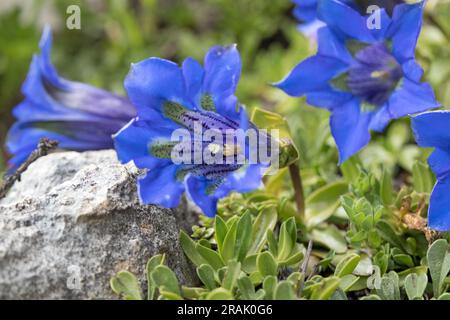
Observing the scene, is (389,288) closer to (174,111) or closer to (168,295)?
(168,295)

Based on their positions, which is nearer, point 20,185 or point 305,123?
point 20,185

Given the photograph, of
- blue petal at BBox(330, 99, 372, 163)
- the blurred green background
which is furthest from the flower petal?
the blurred green background

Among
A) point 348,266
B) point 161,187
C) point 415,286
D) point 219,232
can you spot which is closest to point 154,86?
point 161,187

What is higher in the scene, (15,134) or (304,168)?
(15,134)

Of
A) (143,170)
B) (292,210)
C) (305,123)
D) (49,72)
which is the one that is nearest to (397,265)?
(292,210)

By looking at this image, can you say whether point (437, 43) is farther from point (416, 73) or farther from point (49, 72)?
point (49, 72)
